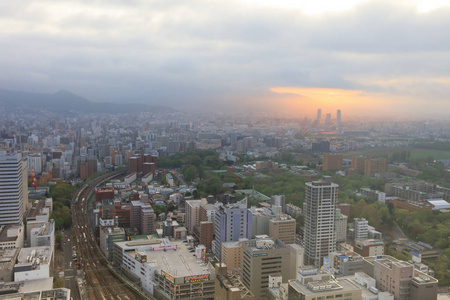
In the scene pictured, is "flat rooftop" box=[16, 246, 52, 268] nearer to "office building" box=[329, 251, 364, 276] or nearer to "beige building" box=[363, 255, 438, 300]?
"office building" box=[329, 251, 364, 276]

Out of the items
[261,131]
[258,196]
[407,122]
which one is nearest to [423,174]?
[407,122]

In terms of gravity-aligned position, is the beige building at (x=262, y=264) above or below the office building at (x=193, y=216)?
above

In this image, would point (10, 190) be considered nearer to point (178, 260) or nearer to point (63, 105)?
point (178, 260)

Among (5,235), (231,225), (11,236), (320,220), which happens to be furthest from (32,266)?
(320,220)

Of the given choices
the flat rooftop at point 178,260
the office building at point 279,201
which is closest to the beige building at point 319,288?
the flat rooftop at point 178,260

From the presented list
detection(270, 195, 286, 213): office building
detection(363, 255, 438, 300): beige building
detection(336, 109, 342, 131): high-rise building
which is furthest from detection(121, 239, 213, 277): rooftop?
→ detection(336, 109, 342, 131): high-rise building

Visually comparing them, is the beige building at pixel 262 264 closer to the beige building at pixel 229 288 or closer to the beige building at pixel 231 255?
the beige building at pixel 231 255
